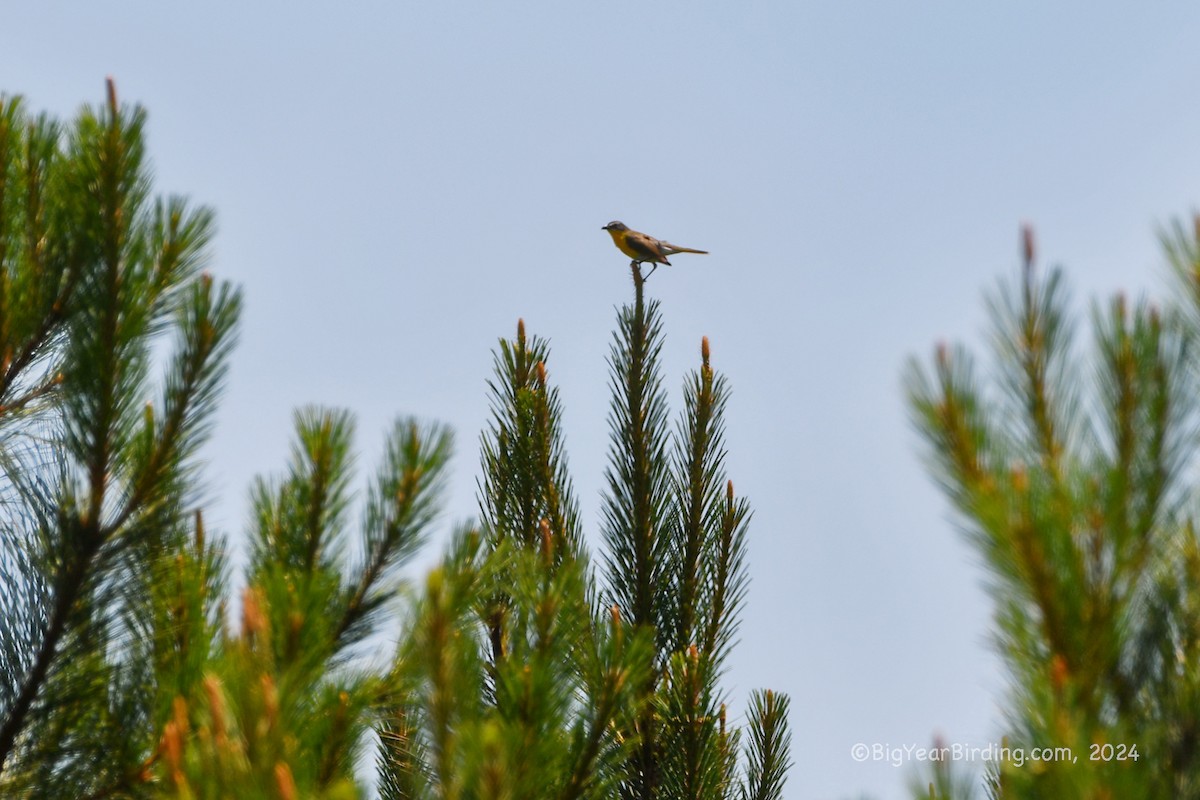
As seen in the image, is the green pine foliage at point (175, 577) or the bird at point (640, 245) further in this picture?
the bird at point (640, 245)

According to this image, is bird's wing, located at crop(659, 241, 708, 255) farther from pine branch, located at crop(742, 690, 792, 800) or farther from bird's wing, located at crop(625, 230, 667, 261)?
pine branch, located at crop(742, 690, 792, 800)

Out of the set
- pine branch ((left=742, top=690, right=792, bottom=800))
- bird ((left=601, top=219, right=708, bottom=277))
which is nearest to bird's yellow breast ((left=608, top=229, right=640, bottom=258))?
bird ((left=601, top=219, right=708, bottom=277))

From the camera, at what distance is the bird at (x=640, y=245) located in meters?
8.91

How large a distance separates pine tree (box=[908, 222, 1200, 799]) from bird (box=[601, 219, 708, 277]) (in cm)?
605

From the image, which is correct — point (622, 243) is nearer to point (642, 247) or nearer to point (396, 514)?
point (642, 247)

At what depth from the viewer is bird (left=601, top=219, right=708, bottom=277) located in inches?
351

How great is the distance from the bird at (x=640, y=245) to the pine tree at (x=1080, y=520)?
6.05 meters

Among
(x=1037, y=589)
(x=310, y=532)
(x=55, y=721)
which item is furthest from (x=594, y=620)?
(x=1037, y=589)

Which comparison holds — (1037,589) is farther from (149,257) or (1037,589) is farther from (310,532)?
(149,257)

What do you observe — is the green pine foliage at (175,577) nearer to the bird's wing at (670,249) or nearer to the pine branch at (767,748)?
the pine branch at (767,748)

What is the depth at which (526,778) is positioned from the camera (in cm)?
279

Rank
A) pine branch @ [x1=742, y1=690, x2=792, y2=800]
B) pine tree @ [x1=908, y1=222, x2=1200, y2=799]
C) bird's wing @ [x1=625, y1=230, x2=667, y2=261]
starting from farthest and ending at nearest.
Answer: bird's wing @ [x1=625, y1=230, x2=667, y2=261]
pine branch @ [x1=742, y1=690, x2=792, y2=800]
pine tree @ [x1=908, y1=222, x2=1200, y2=799]

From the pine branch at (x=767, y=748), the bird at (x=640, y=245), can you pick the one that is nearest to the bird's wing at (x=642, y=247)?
the bird at (x=640, y=245)

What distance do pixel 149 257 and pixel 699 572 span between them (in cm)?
233
